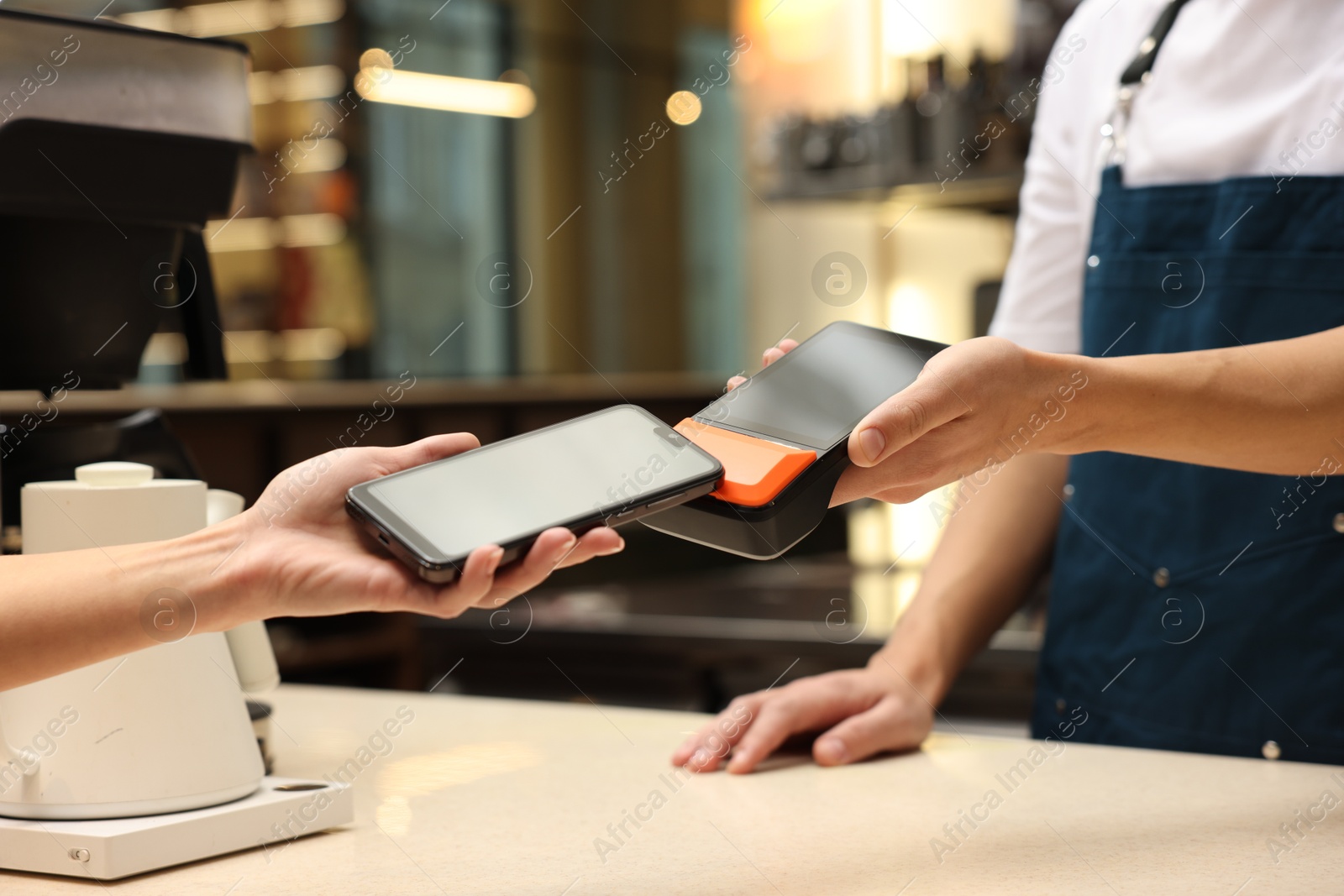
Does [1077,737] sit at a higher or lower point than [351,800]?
lower

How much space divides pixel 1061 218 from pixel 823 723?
63 cm

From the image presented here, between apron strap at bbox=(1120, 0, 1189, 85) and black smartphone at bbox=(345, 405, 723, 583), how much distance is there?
756 mm

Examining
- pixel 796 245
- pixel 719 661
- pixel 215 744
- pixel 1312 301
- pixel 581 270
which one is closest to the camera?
pixel 215 744

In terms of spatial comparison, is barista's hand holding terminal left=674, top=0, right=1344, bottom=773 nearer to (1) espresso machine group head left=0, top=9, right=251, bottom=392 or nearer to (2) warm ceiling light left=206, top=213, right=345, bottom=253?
(1) espresso machine group head left=0, top=9, right=251, bottom=392

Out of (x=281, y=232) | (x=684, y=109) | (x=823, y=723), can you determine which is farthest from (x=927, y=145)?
(x=684, y=109)

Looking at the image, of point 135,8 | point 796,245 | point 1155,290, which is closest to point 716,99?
point 796,245

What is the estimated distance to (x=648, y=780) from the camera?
42.1 inches

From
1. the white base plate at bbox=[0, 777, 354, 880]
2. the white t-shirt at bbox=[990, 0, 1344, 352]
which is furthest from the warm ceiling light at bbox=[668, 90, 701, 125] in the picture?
the white base plate at bbox=[0, 777, 354, 880]

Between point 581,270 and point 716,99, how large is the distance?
122 centimetres

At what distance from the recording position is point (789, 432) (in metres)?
0.91

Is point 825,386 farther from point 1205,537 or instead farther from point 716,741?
point 1205,537

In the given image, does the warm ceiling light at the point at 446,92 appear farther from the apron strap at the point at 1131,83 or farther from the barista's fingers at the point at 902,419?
the barista's fingers at the point at 902,419

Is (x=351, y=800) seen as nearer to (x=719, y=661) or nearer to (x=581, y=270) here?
(x=719, y=661)

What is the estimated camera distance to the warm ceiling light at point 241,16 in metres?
6.33
